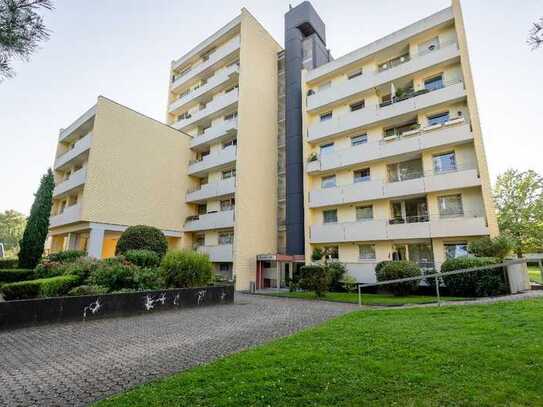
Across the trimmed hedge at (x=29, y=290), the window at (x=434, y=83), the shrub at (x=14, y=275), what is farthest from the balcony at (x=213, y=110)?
the trimmed hedge at (x=29, y=290)

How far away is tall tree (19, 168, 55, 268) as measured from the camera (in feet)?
61.1

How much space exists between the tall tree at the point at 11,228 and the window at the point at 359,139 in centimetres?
7420

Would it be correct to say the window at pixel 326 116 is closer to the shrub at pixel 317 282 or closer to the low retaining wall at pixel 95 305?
the shrub at pixel 317 282

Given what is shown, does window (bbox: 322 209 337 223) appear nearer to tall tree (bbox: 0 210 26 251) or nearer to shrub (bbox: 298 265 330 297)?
shrub (bbox: 298 265 330 297)

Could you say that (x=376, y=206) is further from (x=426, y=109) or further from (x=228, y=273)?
(x=228, y=273)

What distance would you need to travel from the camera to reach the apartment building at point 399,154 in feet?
56.8

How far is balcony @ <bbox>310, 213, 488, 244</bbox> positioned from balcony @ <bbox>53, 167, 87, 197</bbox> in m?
17.7

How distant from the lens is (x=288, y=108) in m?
26.7

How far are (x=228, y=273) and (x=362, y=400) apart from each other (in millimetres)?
20257

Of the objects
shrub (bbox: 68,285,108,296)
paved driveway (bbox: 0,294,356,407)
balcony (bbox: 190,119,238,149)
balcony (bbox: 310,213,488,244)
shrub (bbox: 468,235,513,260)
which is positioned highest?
balcony (bbox: 190,119,238,149)

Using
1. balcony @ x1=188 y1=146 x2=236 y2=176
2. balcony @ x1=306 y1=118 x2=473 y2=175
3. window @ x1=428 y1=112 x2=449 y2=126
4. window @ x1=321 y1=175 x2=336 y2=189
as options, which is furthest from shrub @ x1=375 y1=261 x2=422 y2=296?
balcony @ x1=188 y1=146 x2=236 y2=176

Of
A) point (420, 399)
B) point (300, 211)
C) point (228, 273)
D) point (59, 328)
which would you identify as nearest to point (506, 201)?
point (300, 211)

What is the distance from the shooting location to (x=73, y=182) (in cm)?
2322

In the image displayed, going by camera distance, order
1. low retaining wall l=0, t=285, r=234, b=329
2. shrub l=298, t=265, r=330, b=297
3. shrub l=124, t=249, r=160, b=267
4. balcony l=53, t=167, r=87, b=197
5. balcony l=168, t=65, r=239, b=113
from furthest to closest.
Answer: balcony l=168, t=65, r=239, b=113
balcony l=53, t=167, r=87, b=197
shrub l=298, t=265, r=330, b=297
shrub l=124, t=249, r=160, b=267
low retaining wall l=0, t=285, r=234, b=329
